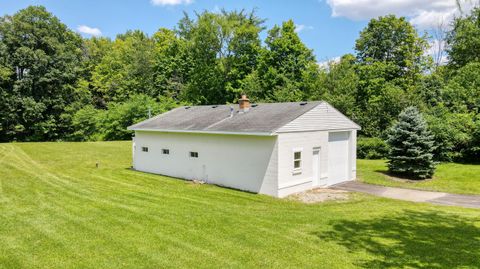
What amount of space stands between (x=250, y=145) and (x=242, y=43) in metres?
27.5

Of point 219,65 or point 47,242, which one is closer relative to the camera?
point 47,242

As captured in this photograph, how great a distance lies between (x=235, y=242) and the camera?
7941 mm

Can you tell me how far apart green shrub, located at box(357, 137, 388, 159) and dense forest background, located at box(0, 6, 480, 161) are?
0.69m

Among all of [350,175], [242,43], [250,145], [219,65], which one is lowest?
[350,175]

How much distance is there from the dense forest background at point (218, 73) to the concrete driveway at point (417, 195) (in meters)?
10.9

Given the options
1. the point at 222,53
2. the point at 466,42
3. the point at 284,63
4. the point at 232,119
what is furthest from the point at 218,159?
the point at 466,42

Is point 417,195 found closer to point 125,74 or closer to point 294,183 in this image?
point 294,183

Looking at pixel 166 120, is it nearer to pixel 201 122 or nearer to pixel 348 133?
pixel 201 122

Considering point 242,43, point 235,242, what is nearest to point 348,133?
point 235,242

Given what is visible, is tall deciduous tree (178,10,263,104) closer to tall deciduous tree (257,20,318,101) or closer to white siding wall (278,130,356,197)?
tall deciduous tree (257,20,318,101)

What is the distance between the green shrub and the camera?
81.3ft

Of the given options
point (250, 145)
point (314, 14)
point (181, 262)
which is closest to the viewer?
point (181, 262)

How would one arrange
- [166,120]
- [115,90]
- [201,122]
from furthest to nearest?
1. [115,90]
2. [166,120]
3. [201,122]

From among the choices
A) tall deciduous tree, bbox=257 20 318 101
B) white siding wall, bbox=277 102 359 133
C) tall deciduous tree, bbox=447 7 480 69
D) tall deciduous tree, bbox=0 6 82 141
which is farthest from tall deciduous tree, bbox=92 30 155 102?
tall deciduous tree, bbox=447 7 480 69
